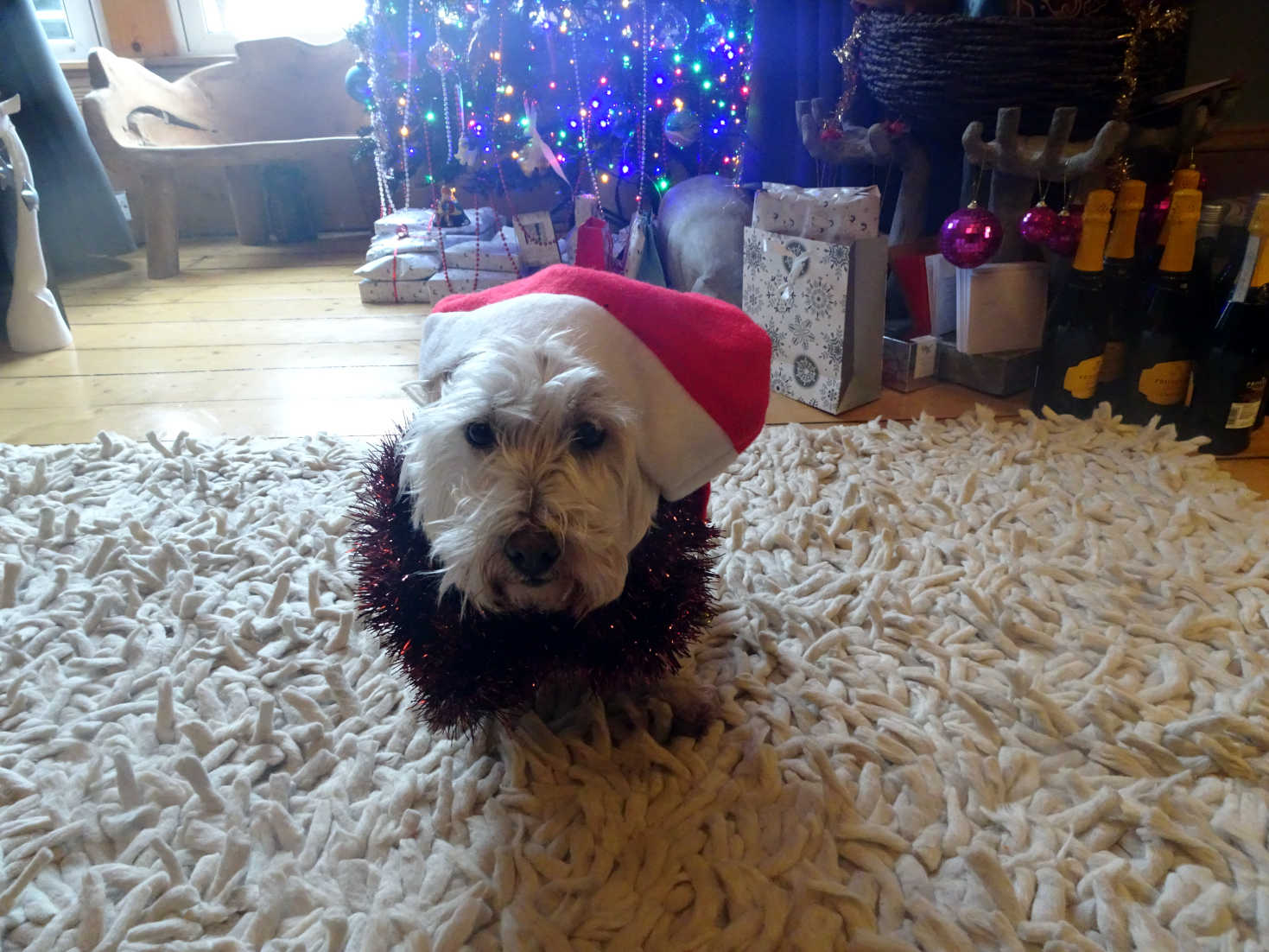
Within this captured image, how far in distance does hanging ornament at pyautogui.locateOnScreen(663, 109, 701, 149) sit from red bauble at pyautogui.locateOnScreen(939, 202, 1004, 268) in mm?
864

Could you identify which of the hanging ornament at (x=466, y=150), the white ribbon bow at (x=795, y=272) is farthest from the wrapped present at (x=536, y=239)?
the white ribbon bow at (x=795, y=272)

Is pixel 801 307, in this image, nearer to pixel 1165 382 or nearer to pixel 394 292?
pixel 1165 382

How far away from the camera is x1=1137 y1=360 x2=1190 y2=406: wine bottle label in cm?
135

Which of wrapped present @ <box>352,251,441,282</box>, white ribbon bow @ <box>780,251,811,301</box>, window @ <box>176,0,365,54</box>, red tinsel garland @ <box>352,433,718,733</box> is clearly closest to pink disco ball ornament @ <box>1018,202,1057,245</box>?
white ribbon bow @ <box>780,251,811,301</box>

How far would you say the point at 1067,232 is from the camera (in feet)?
4.53

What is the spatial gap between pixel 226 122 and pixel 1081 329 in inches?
114

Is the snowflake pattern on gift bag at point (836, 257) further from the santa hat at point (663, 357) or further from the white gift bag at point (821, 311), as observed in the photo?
the santa hat at point (663, 357)

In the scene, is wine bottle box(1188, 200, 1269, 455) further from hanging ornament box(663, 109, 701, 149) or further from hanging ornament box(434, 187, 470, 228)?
hanging ornament box(434, 187, 470, 228)

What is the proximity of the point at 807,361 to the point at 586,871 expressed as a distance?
110cm

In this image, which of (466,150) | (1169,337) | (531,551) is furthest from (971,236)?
(466,150)

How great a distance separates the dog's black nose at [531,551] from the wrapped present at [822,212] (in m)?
1.03

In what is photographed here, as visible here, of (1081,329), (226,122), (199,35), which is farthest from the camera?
(199,35)

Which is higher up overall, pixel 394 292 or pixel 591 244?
pixel 591 244

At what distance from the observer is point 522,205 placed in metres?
2.84
